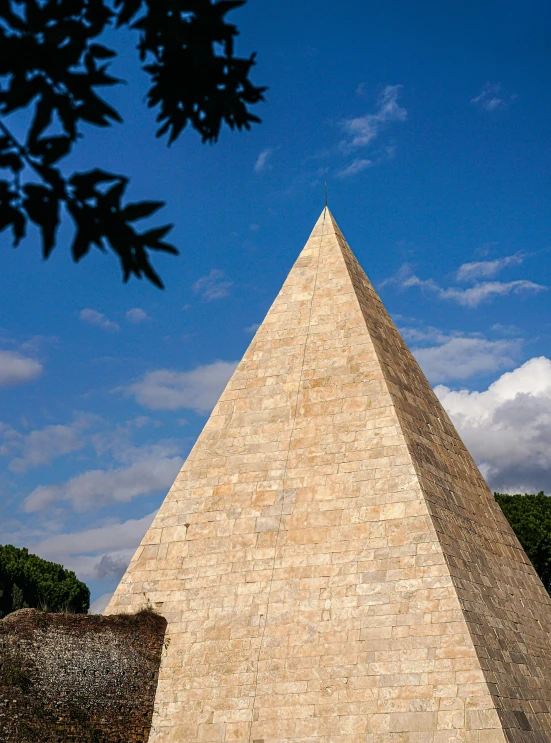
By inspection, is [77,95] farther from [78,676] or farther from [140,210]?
[78,676]

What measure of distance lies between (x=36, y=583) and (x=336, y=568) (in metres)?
22.1

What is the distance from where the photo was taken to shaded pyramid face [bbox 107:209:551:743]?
13.0 meters

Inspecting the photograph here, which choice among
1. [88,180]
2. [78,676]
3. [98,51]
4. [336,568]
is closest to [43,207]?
[88,180]

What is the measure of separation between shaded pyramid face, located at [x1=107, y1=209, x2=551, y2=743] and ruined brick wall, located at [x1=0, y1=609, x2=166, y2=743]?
34cm

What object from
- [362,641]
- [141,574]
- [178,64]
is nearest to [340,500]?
[362,641]

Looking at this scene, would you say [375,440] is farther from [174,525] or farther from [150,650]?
[150,650]

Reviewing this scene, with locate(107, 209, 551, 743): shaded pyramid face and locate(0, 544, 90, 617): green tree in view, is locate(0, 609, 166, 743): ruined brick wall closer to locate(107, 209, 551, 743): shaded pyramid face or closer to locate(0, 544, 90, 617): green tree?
locate(107, 209, 551, 743): shaded pyramid face

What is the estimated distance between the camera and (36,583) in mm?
33562

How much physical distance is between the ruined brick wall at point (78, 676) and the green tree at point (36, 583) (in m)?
17.4

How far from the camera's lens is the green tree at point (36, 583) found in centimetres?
3219

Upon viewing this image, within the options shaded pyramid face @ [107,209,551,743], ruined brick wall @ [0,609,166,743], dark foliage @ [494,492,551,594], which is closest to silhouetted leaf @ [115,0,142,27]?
shaded pyramid face @ [107,209,551,743]

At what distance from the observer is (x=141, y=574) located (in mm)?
15633

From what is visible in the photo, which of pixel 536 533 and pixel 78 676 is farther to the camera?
pixel 536 533

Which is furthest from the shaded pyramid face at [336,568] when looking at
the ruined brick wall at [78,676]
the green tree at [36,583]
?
the green tree at [36,583]
